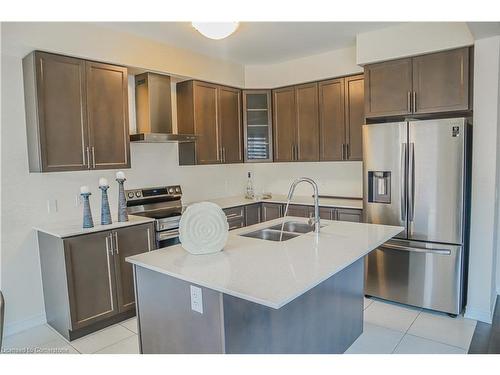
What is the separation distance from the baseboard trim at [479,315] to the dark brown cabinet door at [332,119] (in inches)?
76.6

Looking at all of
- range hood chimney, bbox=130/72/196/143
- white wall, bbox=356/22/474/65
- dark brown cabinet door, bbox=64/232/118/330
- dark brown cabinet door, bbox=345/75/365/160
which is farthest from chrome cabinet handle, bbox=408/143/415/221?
dark brown cabinet door, bbox=64/232/118/330

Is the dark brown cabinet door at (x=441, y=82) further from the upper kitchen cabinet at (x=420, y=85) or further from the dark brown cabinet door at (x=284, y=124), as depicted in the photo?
the dark brown cabinet door at (x=284, y=124)

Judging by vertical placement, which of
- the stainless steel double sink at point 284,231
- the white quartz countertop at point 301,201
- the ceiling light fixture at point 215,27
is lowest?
the stainless steel double sink at point 284,231

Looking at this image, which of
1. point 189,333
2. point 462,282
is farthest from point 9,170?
point 462,282

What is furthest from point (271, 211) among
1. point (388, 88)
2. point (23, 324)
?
point (23, 324)

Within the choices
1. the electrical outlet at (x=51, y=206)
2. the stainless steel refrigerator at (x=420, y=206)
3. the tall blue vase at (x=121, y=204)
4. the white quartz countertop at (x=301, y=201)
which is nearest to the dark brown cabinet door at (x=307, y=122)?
the white quartz countertop at (x=301, y=201)

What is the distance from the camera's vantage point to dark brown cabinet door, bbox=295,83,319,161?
4348mm

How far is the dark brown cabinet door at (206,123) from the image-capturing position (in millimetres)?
4164

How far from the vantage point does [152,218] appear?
11.4ft

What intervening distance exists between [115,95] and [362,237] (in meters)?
2.52

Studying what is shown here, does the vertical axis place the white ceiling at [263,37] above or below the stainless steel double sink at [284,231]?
above

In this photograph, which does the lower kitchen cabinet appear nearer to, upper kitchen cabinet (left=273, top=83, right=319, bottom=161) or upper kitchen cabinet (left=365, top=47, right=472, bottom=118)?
upper kitchen cabinet (left=273, top=83, right=319, bottom=161)

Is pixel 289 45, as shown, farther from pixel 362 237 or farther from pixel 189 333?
pixel 189 333

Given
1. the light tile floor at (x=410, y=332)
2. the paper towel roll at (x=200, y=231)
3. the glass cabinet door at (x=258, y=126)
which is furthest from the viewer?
the glass cabinet door at (x=258, y=126)
